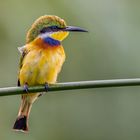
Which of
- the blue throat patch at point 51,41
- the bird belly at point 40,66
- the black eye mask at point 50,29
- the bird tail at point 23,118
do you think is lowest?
the bird tail at point 23,118

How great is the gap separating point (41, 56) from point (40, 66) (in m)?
0.05

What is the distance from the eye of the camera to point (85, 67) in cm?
278

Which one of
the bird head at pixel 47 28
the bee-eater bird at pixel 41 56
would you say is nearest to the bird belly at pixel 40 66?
the bee-eater bird at pixel 41 56

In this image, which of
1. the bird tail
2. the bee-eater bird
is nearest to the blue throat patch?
the bee-eater bird

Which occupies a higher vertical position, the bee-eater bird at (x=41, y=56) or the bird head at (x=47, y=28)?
the bird head at (x=47, y=28)

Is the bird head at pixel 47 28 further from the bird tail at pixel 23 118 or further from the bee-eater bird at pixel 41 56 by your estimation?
the bird tail at pixel 23 118

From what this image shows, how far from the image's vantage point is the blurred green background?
2.39 meters

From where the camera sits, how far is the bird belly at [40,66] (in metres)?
2.38

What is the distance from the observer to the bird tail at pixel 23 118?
2.34 m

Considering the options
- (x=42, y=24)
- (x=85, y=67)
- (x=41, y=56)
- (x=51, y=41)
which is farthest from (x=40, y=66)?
(x=85, y=67)

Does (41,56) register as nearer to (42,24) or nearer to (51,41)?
(51,41)

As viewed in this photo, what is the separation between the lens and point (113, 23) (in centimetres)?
241

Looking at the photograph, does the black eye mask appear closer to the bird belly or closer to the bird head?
the bird head

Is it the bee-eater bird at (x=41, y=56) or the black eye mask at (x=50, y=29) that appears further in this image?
the black eye mask at (x=50, y=29)
